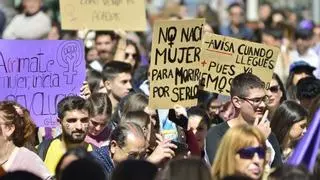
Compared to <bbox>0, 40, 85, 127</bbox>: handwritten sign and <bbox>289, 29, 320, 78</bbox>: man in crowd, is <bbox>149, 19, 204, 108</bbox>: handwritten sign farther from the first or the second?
<bbox>289, 29, 320, 78</bbox>: man in crowd

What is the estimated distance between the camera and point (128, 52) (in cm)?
1639

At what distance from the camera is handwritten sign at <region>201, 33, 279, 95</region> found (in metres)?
12.4

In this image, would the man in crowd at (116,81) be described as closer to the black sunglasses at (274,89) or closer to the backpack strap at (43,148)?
the black sunglasses at (274,89)

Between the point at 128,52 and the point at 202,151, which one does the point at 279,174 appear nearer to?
the point at 202,151

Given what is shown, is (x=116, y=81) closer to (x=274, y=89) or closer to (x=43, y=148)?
(x=274, y=89)

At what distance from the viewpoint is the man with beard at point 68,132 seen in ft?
35.3

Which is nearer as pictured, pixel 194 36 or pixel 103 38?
pixel 194 36

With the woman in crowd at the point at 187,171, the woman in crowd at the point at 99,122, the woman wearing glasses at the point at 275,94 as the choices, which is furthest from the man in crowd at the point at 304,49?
the woman in crowd at the point at 187,171

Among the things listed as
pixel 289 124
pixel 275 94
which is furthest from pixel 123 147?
pixel 275 94

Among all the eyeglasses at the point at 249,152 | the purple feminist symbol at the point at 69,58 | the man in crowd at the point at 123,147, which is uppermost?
the purple feminist symbol at the point at 69,58

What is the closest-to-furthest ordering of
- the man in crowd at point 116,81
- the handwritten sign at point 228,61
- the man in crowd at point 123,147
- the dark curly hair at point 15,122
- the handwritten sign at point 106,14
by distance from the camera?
1. the man in crowd at point 123,147
2. the dark curly hair at point 15,122
3. the handwritten sign at point 228,61
4. the man in crowd at point 116,81
5. the handwritten sign at point 106,14

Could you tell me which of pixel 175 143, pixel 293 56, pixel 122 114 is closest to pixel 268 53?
pixel 122 114

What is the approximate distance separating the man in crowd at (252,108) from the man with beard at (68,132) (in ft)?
3.32

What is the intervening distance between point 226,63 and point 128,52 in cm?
394
